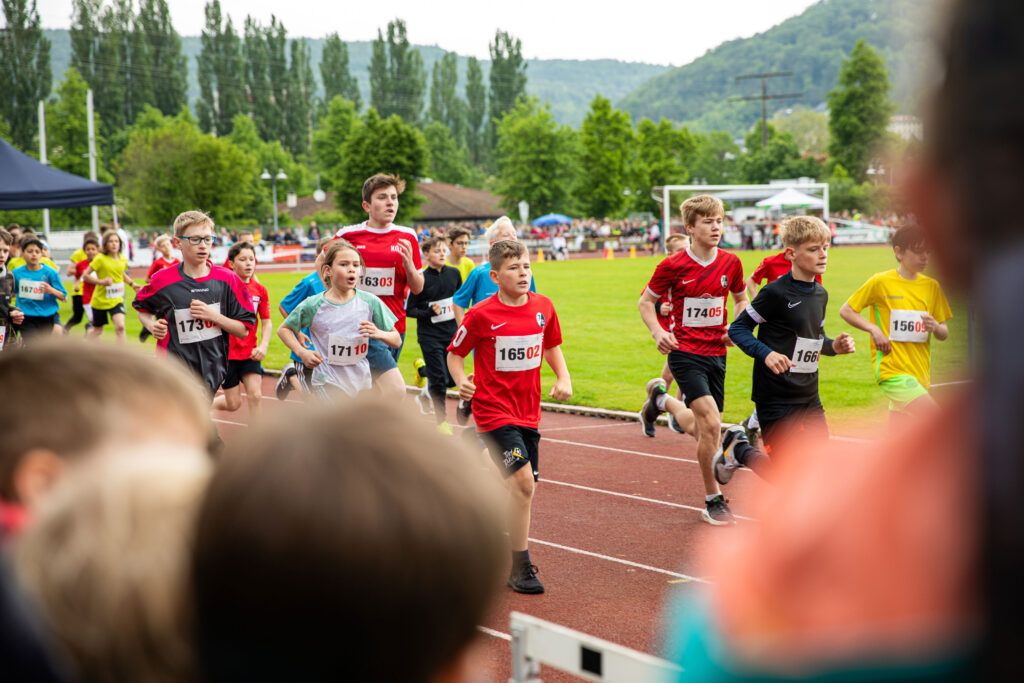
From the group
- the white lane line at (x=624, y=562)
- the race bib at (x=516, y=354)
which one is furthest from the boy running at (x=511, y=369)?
the white lane line at (x=624, y=562)

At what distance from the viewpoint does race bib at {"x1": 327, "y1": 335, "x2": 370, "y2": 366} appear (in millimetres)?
7930

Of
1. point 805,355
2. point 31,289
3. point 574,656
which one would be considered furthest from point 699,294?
point 31,289

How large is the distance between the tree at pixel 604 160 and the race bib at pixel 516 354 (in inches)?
2616

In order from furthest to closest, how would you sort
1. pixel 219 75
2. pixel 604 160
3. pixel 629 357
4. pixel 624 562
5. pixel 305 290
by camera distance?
pixel 219 75
pixel 604 160
pixel 629 357
pixel 305 290
pixel 624 562

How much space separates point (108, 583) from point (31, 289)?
48.4 ft

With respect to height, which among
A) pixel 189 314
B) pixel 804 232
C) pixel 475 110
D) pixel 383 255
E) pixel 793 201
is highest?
pixel 475 110

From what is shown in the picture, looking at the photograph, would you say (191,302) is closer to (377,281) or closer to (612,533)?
(377,281)

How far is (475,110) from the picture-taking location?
13862 cm

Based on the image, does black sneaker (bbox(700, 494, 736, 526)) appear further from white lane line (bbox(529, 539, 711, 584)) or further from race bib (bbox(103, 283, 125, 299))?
race bib (bbox(103, 283, 125, 299))

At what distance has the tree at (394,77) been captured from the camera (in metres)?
126

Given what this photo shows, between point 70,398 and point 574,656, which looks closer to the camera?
point 70,398

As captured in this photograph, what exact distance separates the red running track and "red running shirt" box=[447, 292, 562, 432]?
0.98 m

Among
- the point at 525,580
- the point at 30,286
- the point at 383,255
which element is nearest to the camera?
the point at 525,580

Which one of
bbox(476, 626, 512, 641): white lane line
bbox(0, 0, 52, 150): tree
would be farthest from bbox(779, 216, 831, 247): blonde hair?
bbox(0, 0, 52, 150): tree
